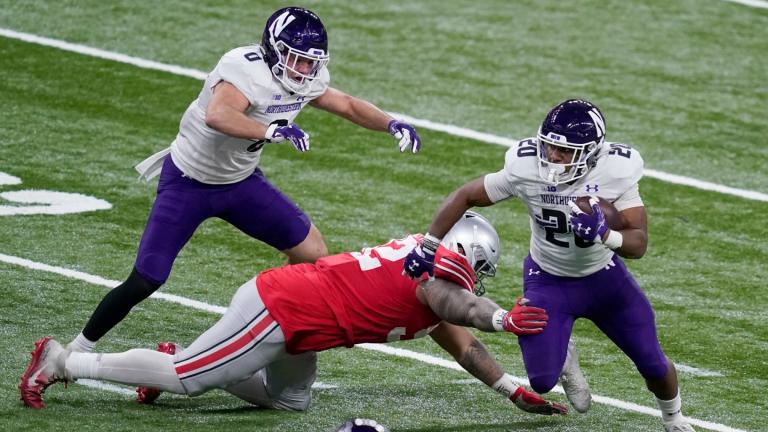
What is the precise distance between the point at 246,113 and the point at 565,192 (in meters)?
1.52

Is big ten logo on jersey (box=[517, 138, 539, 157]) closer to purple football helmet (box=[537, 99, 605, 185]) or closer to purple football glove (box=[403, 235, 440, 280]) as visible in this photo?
purple football helmet (box=[537, 99, 605, 185])

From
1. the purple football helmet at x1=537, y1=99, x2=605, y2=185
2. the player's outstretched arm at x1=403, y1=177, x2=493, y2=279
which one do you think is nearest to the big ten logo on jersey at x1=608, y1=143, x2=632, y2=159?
the purple football helmet at x1=537, y1=99, x2=605, y2=185

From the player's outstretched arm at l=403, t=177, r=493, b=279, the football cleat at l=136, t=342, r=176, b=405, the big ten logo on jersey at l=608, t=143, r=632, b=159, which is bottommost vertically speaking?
the football cleat at l=136, t=342, r=176, b=405

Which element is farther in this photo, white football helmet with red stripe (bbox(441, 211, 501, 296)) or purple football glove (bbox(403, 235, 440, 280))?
white football helmet with red stripe (bbox(441, 211, 501, 296))

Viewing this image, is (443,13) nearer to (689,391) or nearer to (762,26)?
(762,26)

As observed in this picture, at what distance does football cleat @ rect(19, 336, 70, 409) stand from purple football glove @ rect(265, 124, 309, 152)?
1.23 m

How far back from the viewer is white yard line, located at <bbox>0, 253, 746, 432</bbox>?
6.24 metres

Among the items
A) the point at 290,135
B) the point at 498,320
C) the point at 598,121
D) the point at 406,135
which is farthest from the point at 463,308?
the point at 406,135

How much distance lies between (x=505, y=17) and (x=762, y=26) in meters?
2.25

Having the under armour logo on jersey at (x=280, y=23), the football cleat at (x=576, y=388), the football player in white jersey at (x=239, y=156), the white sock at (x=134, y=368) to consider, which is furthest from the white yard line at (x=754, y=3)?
the white sock at (x=134, y=368)

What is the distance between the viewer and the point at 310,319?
5.64 metres

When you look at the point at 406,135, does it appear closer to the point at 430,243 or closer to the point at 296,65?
the point at 296,65

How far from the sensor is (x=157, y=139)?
1001cm

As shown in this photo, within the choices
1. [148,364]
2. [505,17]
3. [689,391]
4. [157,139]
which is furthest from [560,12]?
[148,364]
